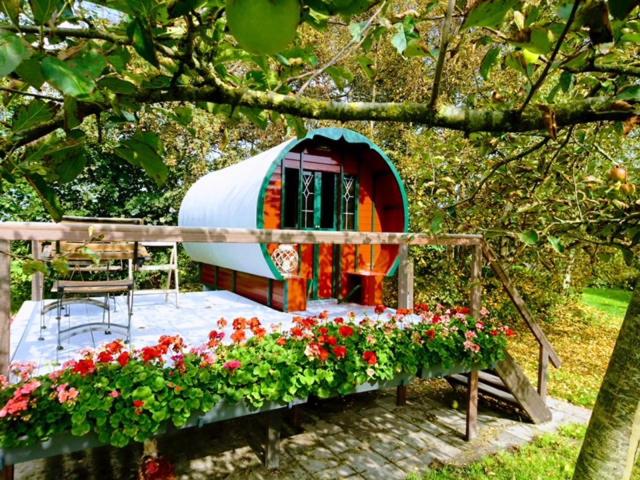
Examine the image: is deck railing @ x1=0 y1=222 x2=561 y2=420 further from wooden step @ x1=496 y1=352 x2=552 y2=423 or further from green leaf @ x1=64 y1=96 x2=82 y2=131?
green leaf @ x1=64 y1=96 x2=82 y2=131

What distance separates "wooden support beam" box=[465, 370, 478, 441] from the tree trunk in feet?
12.1

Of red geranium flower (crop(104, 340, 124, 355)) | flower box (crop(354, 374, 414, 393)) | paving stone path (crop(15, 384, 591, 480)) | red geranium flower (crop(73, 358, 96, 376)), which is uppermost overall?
red geranium flower (crop(104, 340, 124, 355))

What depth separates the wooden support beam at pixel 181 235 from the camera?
2.78 meters

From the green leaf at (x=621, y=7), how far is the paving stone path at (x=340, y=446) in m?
4.51

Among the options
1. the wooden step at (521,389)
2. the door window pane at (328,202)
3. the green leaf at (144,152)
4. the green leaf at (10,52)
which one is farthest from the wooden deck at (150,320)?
the green leaf at (10,52)

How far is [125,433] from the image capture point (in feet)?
9.71

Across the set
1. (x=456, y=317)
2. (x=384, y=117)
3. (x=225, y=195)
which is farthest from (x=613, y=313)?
(x=384, y=117)

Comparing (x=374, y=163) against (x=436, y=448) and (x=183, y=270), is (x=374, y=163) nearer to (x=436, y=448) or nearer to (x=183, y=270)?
(x=436, y=448)

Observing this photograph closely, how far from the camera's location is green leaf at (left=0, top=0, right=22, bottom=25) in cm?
48

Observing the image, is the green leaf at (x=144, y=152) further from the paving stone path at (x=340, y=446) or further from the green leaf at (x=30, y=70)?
the paving stone path at (x=340, y=446)

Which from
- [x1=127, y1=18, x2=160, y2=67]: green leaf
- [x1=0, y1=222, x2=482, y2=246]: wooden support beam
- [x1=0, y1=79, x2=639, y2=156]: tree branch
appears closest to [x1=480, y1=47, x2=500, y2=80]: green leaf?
[x1=0, y1=79, x2=639, y2=156]: tree branch

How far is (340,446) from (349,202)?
414 cm

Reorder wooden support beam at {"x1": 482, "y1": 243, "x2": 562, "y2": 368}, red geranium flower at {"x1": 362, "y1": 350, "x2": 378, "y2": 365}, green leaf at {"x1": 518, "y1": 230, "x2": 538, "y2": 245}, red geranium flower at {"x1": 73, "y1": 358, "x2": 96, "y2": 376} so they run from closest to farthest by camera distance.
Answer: green leaf at {"x1": 518, "y1": 230, "x2": 538, "y2": 245}
red geranium flower at {"x1": 73, "y1": 358, "x2": 96, "y2": 376}
red geranium flower at {"x1": 362, "y1": 350, "x2": 378, "y2": 365}
wooden support beam at {"x1": 482, "y1": 243, "x2": 562, "y2": 368}

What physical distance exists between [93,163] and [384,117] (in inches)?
499
